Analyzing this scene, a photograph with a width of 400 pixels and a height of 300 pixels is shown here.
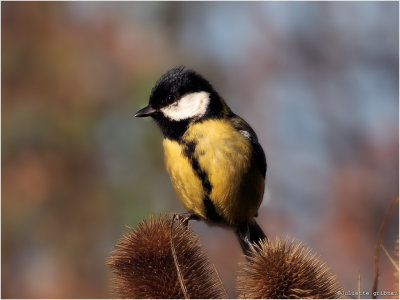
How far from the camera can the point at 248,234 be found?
4523 mm

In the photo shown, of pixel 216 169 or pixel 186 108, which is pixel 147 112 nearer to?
pixel 186 108

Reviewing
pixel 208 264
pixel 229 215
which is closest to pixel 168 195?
pixel 229 215

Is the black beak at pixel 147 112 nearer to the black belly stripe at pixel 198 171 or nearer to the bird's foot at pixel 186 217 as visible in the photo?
the black belly stripe at pixel 198 171

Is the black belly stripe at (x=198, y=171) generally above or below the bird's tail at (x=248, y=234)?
above

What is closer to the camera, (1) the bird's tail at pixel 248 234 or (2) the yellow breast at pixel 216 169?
(2) the yellow breast at pixel 216 169

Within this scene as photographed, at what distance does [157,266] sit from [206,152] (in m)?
1.02

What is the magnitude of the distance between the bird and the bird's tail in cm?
4

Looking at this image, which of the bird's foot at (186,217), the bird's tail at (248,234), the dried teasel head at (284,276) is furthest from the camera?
the bird's tail at (248,234)

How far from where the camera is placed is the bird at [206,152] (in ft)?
13.3

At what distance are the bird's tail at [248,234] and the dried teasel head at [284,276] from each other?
3.97ft

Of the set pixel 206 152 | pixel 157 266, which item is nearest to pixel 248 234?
pixel 206 152

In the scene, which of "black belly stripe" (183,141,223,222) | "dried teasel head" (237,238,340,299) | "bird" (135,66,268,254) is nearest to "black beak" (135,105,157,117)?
"bird" (135,66,268,254)

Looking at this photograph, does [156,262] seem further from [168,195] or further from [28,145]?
[28,145]

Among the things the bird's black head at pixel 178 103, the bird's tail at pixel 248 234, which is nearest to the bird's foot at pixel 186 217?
the bird's tail at pixel 248 234
